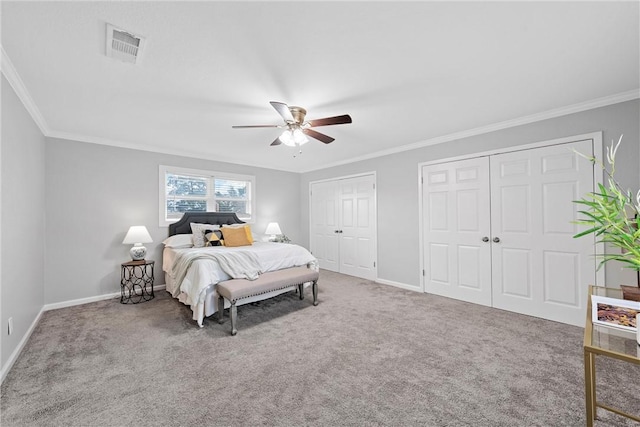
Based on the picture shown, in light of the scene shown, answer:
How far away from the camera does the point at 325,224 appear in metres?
5.89

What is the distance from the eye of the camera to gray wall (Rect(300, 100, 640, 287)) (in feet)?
8.36

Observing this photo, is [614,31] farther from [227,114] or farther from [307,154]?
[307,154]

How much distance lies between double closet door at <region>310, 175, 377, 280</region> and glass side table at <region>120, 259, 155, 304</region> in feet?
11.0

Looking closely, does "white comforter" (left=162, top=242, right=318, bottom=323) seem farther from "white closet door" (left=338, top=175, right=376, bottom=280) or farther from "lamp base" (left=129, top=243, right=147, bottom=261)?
"white closet door" (left=338, top=175, right=376, bottom=280)

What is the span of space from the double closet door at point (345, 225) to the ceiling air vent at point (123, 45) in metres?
3.85

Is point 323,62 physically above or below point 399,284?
above

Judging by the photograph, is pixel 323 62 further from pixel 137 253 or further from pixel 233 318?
pixel 137 253

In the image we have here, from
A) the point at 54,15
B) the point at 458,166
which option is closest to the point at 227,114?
the point at 54,15

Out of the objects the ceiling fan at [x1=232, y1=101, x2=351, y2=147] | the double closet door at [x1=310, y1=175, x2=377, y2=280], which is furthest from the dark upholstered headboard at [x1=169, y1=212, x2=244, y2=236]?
the ceiling fan at [x1=232, y1=101, x2=351, y2=147]

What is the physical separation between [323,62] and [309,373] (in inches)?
96.4

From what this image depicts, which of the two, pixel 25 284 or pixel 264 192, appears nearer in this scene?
pixel 25 284

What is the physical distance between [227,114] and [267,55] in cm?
126

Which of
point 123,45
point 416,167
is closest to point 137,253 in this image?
point 123,45

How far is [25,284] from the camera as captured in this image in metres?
2.56
